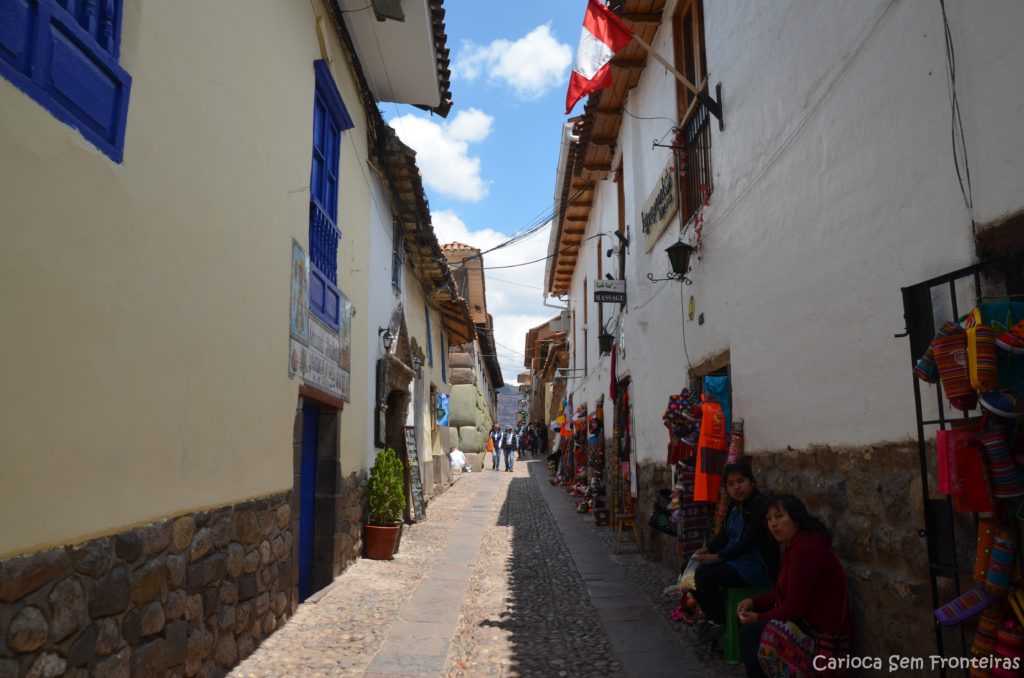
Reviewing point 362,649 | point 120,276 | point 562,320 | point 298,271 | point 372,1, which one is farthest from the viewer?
point 562,320

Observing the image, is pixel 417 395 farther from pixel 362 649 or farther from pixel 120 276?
pixel 120 276

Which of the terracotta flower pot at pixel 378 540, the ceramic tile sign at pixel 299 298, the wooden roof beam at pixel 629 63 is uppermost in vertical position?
the wooden roof beam at pixel 629 63

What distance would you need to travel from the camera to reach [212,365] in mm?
4199

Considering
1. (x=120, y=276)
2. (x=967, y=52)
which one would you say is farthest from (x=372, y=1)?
(x=967, y=52)

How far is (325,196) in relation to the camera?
7.08 metres

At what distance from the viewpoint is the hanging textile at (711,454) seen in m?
5.69

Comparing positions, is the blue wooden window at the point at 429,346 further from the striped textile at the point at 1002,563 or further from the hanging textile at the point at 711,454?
the striped textile at the point at 1002,563

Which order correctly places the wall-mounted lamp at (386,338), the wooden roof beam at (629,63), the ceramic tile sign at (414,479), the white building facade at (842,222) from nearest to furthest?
the white building facade at (842,222) → the wooden roof beam at (629,63) → the wall-mounted lamp at (386,338) → the ceramic tile sign at (414,479)

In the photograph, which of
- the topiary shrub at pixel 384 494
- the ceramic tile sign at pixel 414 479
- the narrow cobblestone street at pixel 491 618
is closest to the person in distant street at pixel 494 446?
the ceramic tile sign at pixel 414 479

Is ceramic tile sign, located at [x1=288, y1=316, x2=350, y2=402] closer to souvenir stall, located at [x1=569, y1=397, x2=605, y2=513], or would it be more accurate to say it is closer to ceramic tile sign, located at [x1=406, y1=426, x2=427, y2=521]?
ceramic tile sign, located at [x1=406, y1=426, x2=427, y2=521]

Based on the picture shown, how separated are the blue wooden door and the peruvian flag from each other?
4.23 meters

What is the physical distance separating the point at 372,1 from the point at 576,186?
24.8ft

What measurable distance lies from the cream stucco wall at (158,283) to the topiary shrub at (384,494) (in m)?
2.93

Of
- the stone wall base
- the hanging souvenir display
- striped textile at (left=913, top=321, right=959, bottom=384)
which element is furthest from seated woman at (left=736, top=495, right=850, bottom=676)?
striped textile at (left=913, top=321, right=959, bottom=384)
